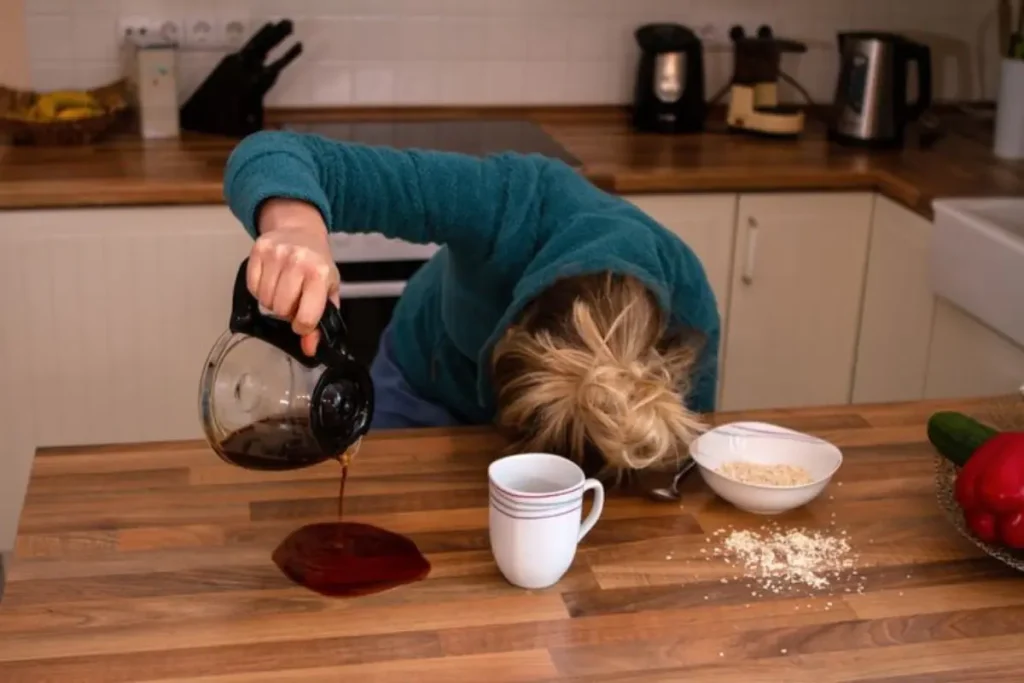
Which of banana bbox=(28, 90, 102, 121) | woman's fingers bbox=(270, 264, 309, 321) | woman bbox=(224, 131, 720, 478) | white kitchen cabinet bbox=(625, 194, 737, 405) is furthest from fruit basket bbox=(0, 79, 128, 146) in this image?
woman's fingers bbox=(270, 264, 309, 321)

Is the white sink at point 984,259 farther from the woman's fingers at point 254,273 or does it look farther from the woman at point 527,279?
the woman's fingers at point 254,273

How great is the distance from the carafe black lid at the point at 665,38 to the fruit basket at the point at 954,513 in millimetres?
1657

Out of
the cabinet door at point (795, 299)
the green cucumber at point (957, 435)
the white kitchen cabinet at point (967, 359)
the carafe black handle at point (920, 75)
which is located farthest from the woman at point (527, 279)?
the carafe black handle at point (920, 75)

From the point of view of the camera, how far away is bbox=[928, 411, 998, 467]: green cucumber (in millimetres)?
1302

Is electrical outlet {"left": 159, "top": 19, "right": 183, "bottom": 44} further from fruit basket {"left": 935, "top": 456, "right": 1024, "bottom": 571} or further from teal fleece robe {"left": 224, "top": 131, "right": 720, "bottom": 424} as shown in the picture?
fruit basket {"left": 935, "top": 456, "right": 1024, "bottom": 571}

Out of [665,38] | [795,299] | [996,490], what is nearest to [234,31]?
[665,38]

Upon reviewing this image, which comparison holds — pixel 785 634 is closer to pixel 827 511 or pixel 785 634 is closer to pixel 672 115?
pixel 827 511

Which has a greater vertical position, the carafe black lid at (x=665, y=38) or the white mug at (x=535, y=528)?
the carafe black lid at (x=665, y=38)

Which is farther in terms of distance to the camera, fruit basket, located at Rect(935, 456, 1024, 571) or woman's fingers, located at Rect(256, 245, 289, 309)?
fruit basket, located at Rect(935, 456, 1024, 571)

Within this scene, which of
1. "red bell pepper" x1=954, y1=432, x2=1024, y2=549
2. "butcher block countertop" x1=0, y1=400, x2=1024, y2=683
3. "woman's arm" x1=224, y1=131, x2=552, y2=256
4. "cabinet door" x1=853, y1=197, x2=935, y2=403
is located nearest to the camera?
"butcher block countertop" x1=0, y1=400, x2=1024, y2=683

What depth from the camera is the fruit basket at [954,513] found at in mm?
1232

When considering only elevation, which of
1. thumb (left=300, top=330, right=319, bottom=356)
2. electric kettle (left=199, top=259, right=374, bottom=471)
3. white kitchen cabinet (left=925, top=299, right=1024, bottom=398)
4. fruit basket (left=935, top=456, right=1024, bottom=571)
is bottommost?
white kitchen cabinet (left=925, top=299, right=1024, bottom=398)

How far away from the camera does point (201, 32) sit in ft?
9.25

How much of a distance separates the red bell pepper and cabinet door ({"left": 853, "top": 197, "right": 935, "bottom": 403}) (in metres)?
1.32
